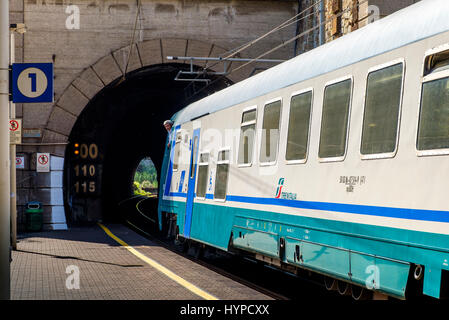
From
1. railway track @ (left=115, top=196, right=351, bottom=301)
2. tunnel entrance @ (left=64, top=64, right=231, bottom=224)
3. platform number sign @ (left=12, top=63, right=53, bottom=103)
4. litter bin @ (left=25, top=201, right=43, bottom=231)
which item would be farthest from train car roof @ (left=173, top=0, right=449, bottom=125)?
tunnel entrance @ (left=64, top=64, right=231, bottom=224)

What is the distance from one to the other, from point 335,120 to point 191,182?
7285mm

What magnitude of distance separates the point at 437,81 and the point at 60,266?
30.5 ft

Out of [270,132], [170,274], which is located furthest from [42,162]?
[270,132]

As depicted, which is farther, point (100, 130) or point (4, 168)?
point (100, 130)

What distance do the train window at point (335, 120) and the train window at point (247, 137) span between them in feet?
9.46

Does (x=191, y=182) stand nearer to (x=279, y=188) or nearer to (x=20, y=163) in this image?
(x=279, y=188)

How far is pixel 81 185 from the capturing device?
33094 mm

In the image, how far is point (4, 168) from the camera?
7.61m

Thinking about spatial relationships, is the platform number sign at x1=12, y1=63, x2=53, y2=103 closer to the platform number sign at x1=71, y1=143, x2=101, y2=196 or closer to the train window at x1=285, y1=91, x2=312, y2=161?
the train window at x1=285, y1=91, x2=312, y2=161

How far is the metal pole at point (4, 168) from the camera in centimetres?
741

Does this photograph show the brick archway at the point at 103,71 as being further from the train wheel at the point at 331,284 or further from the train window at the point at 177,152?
the train wheel at the point at 331,284

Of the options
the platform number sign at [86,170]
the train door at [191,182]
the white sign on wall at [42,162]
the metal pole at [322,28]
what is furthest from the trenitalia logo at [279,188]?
the platform number sign at [86,170]

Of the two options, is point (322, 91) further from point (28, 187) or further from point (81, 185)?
point (81, 185)
